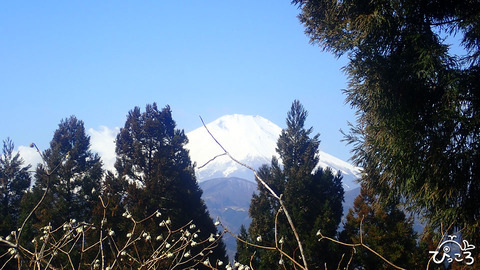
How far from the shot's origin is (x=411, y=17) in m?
6.25

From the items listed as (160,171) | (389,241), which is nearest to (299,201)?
→ (389,241)

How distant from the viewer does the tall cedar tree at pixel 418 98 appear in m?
5.59

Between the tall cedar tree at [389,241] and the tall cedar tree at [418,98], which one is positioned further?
the tall cedar tree at [389,241]

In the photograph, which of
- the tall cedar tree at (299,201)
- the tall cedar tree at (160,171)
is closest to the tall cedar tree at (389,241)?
the tall cedar tree at (299,201)

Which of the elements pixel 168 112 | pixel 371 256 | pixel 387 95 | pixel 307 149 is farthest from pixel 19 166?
pixel 387 95

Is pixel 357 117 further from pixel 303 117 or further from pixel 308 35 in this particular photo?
pixel 303 117

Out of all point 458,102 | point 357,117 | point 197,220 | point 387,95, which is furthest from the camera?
point 197,220

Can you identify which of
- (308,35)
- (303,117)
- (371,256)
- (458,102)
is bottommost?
(371,256)

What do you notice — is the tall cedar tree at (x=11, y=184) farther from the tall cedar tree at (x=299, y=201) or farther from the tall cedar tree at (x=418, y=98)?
the tall cedar tree at (x=418, y=98)

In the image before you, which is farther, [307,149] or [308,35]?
[307,149]

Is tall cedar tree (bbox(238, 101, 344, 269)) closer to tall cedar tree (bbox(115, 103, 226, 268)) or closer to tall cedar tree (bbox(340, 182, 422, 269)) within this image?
tall cedar tree (bbox(340, 182, 422, 269))

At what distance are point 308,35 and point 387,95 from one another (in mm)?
2108

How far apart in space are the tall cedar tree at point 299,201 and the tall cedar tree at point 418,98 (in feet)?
35.2

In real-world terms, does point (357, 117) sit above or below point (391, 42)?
below
